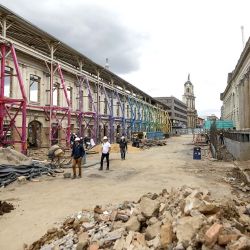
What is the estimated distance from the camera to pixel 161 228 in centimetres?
542

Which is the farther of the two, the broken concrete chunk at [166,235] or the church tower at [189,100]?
the church tower at [189,100]

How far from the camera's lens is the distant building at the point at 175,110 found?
396 ft

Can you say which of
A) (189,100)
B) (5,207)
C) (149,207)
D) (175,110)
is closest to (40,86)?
(5,207)

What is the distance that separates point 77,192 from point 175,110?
116594 mm

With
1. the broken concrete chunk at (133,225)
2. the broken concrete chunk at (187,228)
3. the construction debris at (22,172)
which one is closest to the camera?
the broken concrete chunk at (187,228)

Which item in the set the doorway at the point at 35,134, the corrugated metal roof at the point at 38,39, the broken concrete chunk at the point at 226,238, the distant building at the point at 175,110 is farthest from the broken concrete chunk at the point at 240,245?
the distant building at the point at 175,110

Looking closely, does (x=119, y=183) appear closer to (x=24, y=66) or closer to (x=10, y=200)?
(x=10, y=200)

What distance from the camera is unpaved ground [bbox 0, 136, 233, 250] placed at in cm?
726

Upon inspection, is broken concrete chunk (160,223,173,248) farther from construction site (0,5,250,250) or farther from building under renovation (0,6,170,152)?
building under renovation (0,6,170,152)

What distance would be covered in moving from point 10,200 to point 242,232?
714 centimetres

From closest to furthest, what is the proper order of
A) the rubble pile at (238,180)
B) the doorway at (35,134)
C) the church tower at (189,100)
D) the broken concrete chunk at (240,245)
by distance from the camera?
the broken concrete chunk at (240,245) < the rubble pile at (238,180) < the doorway at (35,134) < the church tower at (189,100)

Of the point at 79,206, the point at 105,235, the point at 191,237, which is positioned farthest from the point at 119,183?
the point at 191,237

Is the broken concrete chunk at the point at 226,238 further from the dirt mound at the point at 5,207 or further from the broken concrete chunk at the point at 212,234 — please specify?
the dirt mound at the point at 5,207

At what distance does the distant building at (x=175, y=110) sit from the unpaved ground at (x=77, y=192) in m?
101
